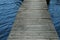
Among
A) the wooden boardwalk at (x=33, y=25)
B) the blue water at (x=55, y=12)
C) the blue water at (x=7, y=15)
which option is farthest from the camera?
the blue water at (x=55, y=12)

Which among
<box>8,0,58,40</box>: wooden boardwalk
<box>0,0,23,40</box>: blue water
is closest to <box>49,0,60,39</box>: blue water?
<box>8,0,58,40</box>: wooden boardwalk

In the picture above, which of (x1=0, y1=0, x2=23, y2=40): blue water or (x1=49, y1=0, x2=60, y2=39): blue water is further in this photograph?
(x1=49, y1=0, x2=60, y2=39): blue water

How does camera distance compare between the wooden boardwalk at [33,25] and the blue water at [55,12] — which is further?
the blue water at [55,12]

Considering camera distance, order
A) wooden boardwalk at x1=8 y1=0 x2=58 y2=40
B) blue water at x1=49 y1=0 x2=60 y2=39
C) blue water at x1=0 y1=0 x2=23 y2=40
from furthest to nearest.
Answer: blue water at x1=49 y1=0 x2=60 y2=39 → blue water at x1=0 y1=0 x2=23 y2=40 → wooden boardwalk at x1=8 y1=0 x2=58 y2=40

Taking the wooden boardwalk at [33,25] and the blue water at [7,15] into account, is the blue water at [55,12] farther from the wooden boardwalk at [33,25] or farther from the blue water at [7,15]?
the blue water at [7,15]

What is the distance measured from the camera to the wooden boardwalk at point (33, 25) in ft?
4.95

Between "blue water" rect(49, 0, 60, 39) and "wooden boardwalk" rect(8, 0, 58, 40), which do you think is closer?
"wooden boardwalk" rect(8, 0, 58, 40)

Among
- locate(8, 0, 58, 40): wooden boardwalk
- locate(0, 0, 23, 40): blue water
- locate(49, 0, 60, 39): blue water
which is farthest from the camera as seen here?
locate(49, 0, 60, 39): blue water

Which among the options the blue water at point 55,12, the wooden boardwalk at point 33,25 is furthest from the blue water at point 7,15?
the blue water at point 55,12

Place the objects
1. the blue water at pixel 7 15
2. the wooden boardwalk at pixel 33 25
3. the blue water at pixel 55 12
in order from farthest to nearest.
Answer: the blue water at pixel 55 12
the blue water at pixel 7 15
the wooden boardwalk at pixel 33 25

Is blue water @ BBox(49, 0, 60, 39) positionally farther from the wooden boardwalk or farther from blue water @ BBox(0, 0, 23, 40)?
blue water @ BBox(0, 0, 23, 40)

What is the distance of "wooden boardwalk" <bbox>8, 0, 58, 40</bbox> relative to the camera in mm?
1510

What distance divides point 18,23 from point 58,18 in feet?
2.95

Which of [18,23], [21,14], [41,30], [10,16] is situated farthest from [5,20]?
[41,30]
